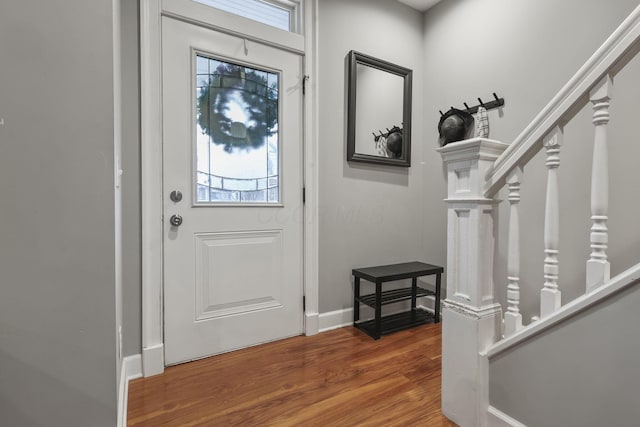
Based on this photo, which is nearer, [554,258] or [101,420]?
[101,420]

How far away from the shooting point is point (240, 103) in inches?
77.4

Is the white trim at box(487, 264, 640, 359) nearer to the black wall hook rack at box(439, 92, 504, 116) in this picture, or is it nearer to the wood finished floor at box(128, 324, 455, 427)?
the wood finished floor at box(128, 324, 455, 427)

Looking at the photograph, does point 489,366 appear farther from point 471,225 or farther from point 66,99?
point 66,99

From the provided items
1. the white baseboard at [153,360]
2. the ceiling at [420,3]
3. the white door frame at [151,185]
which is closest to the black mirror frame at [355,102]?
the ceiling at [420,3]

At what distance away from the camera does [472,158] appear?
1.25 m

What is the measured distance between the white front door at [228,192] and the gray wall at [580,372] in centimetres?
139

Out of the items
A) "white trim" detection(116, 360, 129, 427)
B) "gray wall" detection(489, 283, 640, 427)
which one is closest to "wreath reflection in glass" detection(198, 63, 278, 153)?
"white trim" detection(116, 360, 129, 427)

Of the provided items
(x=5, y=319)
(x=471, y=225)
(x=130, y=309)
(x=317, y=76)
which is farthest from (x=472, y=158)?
(x=130, y=309)

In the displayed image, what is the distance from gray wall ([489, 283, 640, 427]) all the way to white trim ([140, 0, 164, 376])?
1702 millimetres

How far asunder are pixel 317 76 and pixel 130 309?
6.20ft

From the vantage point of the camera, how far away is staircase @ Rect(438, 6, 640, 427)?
92cm

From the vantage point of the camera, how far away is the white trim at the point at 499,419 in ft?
3.80

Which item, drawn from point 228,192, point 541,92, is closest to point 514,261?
point 541,92

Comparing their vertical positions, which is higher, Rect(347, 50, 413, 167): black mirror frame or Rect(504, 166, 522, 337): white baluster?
Rect(347, 50, 413, 167): black mirror frame
